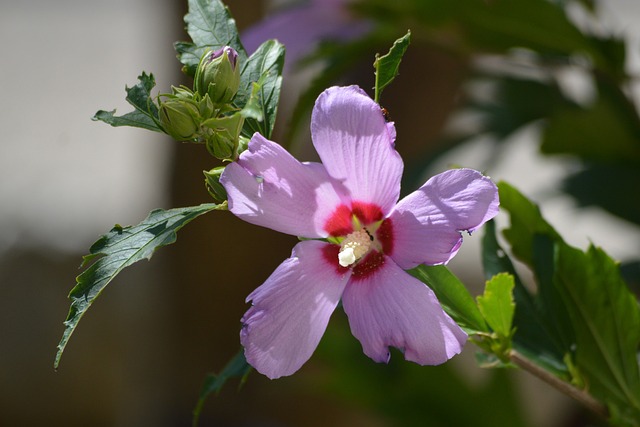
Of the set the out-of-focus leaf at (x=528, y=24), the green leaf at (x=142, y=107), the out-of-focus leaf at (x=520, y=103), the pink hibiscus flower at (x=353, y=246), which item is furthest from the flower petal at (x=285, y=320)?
the out-of-focus leaf at (x=520, y=103)

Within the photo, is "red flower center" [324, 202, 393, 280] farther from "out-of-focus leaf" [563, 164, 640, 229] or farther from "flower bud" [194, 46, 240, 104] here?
"out-of-focus leaf" [563, 164, 640, 229]

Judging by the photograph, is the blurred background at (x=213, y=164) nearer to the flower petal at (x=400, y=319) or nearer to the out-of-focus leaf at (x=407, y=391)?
the out-of-focus leaf at (x=407, y=391)

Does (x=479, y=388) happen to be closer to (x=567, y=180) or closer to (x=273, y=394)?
(x=567, y=180)

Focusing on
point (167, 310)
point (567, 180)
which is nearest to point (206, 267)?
point (167, 310)

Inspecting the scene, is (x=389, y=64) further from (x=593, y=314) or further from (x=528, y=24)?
(x=528, y=24)

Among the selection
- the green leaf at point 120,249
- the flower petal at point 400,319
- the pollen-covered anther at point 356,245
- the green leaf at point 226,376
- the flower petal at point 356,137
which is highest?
the flower petal at point 356,137

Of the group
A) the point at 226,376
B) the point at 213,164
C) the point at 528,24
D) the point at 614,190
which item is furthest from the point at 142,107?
the point at 213,164
